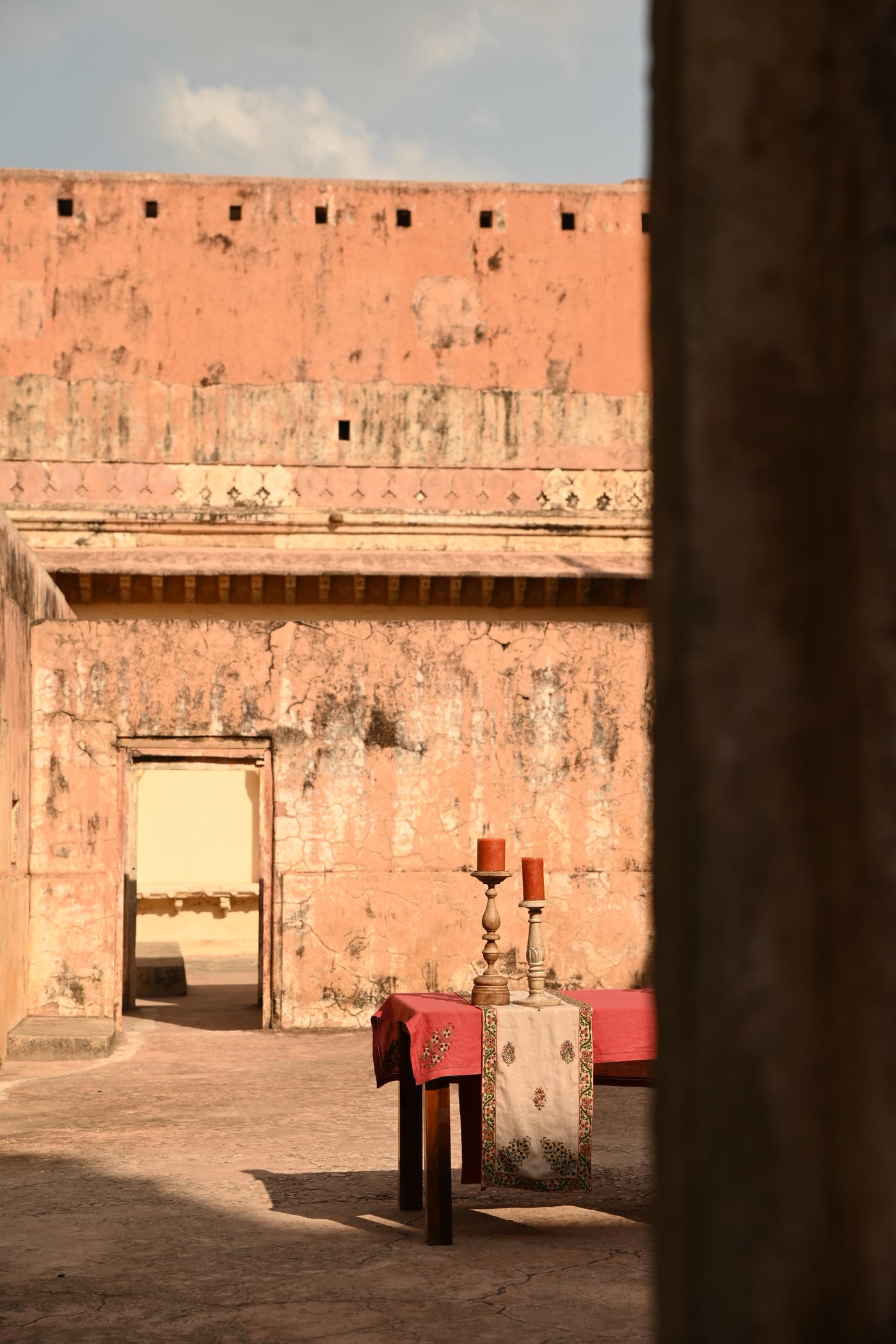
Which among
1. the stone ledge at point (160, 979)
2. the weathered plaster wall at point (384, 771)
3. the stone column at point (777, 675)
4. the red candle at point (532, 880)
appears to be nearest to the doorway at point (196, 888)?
the stone ledge at point (160, 979)

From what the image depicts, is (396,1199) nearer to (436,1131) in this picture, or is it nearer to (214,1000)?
(436,1131)

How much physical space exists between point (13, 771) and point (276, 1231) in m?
4.82

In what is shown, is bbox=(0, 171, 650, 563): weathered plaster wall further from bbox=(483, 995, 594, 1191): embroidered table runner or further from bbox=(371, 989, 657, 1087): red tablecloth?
bbox=(483, 995, 594, 1191): embroidered table runner

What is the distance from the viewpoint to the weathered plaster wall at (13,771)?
314 inches

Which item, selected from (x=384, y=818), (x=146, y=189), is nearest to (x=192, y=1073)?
(x=384, y=818)

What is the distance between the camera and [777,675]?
98 centimetres

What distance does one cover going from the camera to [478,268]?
49.0 ft

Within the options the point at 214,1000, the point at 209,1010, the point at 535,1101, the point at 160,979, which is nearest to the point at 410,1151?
the point at 535,1101

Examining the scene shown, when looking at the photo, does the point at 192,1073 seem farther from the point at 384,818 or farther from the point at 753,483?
the point at 753,483

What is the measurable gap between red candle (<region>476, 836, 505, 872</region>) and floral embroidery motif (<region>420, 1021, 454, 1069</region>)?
0.59 m

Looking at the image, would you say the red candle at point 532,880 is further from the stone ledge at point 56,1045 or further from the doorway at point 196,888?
the doorway at point 196,888

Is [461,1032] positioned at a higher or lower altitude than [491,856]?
lower

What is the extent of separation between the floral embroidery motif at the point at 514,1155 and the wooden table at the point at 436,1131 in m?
0.17

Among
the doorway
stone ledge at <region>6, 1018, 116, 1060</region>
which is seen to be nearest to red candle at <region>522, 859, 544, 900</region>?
stone ledge at <region>6, 1018, 116, 1060</region>
